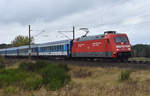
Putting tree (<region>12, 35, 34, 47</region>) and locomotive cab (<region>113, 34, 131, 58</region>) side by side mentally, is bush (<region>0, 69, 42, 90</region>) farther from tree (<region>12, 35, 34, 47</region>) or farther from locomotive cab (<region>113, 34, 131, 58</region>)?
tree (<region>12, 35, 34, 47</region>)

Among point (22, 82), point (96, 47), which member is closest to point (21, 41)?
point (96, 47)

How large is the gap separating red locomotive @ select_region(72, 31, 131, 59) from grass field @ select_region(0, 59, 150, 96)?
2.63 m

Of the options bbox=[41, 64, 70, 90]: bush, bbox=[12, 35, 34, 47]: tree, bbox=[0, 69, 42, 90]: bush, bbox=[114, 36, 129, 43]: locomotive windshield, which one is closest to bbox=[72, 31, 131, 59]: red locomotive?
bbox=[114, 36, 129, 43]: locomotive windshield

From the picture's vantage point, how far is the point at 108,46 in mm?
23453

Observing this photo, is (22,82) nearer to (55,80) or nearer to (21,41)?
(55,80)

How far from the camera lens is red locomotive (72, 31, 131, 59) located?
74.2 feet

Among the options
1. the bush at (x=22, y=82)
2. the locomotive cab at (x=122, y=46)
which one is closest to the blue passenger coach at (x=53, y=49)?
the locomotive cab at (x=122, y=46)

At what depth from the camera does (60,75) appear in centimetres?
1845

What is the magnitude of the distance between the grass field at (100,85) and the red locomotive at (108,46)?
104 inches

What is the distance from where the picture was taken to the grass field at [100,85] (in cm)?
1199

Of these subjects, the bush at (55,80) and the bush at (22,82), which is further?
the bush at (22,82)

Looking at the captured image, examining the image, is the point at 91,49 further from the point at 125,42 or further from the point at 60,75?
the point at 60,75

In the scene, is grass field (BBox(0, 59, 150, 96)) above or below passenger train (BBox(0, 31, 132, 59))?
below

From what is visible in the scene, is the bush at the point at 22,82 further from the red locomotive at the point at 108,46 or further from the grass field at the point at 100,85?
the red locomotive at the point at 108,46
